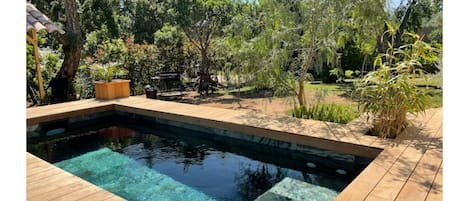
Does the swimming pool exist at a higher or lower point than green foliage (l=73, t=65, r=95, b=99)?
lower

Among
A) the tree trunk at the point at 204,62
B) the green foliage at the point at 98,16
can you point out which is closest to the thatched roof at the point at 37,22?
the tree trunk at the point at 204,62

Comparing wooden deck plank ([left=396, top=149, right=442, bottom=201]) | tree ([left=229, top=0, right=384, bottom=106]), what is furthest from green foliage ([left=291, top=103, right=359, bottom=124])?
wooden deck plank ([left=396, top=149, right=442, bottom=201])

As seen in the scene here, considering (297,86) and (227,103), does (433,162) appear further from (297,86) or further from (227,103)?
(227,103)

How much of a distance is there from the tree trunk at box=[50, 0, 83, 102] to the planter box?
1.30 metres

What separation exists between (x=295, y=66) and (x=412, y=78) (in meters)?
2.35

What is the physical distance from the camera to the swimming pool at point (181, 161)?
12.7ft

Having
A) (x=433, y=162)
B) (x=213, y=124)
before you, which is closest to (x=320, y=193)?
(x=433, y=162)

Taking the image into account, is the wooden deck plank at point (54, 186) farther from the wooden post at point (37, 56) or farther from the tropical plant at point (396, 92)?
the wooden post at point (37, 56)

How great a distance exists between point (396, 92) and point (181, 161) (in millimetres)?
3001

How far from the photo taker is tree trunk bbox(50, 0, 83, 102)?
8172 mm

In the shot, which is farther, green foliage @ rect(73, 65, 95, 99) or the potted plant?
green foliage @ rect(73, 65, 95, 99)

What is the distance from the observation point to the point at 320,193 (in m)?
3.57

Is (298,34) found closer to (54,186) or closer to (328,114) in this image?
(328,114)

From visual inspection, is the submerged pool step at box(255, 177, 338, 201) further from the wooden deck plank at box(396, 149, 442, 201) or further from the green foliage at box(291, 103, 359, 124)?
the green foliage at box(291, 103, 359, 124)
